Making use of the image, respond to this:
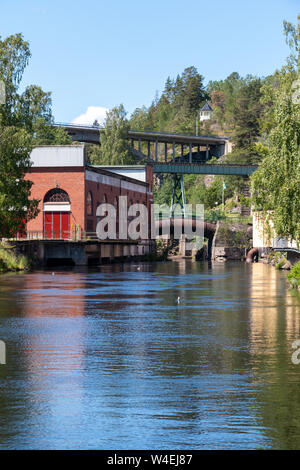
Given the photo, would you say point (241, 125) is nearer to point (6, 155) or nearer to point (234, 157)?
point (234, 157)

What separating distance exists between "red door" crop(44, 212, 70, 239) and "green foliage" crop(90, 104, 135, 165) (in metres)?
53.6

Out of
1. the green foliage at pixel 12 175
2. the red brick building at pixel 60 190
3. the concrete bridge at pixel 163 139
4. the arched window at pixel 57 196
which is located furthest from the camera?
the concrete bridge at pixel 163 139

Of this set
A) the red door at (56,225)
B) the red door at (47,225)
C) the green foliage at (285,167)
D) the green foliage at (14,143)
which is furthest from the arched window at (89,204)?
the green foliage at (285,167)

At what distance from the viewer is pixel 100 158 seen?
127062 millimetres

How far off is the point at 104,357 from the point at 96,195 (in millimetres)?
57346

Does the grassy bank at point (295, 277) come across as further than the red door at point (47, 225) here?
No

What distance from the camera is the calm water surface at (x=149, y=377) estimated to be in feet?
36.3

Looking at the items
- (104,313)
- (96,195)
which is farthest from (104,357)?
(96,195)

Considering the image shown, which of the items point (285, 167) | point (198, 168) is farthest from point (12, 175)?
point (198, 168)

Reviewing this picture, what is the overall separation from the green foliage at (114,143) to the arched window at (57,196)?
174 ft

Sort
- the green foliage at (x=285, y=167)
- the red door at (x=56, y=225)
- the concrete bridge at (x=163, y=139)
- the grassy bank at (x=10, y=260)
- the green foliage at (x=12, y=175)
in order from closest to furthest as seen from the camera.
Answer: the green foliage at (x=285, y=167) → the green foliage at (x=12, y=175) → the grassy bank at (x=10, y=260) → the red door at (x=56, y=225) → the concrete bridge at (x=163, y=139)

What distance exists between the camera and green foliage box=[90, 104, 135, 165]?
124 m

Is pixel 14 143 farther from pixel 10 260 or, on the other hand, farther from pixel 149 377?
pixel 149 377

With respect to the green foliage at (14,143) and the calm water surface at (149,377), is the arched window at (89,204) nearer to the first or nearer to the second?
the green foliage at (14,143)
